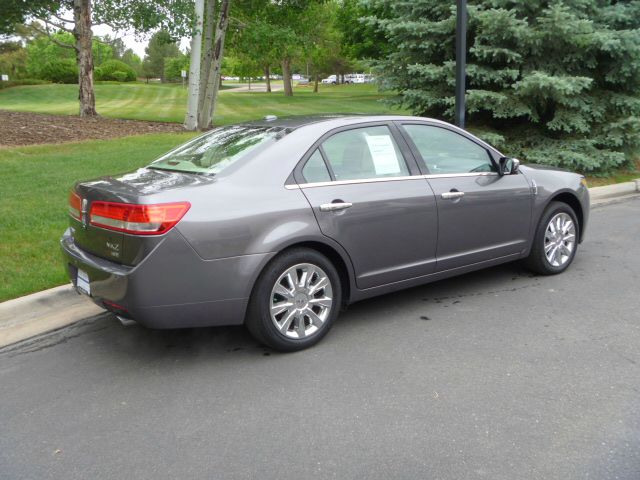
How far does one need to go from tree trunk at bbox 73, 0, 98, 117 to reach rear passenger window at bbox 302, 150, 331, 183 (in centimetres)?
1949

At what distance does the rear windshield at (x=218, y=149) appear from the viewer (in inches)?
171

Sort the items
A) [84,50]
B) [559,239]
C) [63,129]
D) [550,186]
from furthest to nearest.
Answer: [84,50] → [63,129] → [559,239] → [550,186]

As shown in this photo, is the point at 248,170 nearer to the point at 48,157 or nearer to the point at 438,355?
the point at 438,355

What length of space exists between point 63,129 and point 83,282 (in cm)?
1420

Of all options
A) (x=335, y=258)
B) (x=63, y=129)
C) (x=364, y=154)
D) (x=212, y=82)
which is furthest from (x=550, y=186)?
(x=212, y=82)

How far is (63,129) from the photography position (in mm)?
17000

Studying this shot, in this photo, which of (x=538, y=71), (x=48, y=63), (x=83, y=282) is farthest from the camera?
(x=48, y=63)

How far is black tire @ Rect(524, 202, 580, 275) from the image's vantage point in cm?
565

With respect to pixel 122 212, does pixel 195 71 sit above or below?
above

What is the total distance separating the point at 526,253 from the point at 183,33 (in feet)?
45.4

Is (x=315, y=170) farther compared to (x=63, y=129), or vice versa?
(x=63, y=129)

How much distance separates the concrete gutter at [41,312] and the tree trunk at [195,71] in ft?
42.7

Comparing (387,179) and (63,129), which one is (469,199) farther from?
(63,129)

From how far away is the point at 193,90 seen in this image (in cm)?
1777
